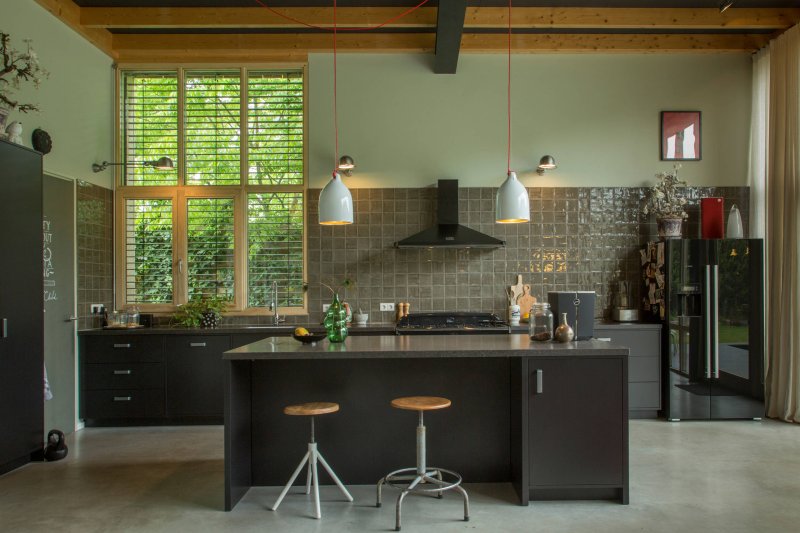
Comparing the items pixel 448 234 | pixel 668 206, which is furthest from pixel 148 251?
pixel 668 206

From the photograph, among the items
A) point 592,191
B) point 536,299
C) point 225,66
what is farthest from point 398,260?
point 225,66

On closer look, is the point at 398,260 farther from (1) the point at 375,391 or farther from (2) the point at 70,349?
(2) the point at 70,349

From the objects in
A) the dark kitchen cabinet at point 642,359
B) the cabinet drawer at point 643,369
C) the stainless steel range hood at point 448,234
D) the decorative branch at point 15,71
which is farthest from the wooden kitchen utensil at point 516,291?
the decorative branch at point 15,71

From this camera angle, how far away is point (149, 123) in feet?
19.6

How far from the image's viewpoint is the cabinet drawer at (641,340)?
544 cm

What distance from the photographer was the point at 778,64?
5.49 meters

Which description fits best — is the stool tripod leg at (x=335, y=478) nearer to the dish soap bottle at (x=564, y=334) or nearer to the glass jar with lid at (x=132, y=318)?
the dish soap bottle at (x=564, y=334)

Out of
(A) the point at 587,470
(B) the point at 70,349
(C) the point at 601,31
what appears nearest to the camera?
(A) the point at 587,470

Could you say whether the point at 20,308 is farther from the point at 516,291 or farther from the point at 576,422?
the point at 516,291

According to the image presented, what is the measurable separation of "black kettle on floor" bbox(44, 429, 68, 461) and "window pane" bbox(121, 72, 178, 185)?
8.52ft

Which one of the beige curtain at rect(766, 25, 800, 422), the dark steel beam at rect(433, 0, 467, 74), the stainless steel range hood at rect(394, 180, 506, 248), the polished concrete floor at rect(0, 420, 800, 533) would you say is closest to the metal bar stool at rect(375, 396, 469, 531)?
the polished concrete floor at rect(0, 420, 800, 533)

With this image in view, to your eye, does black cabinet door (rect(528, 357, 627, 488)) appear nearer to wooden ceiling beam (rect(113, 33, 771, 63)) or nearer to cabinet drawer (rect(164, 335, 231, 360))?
cabinet drawer (rect(164, 335, 231, 360))

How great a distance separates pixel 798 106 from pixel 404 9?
3.54 m

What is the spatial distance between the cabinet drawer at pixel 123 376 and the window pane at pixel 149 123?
1823 mm
